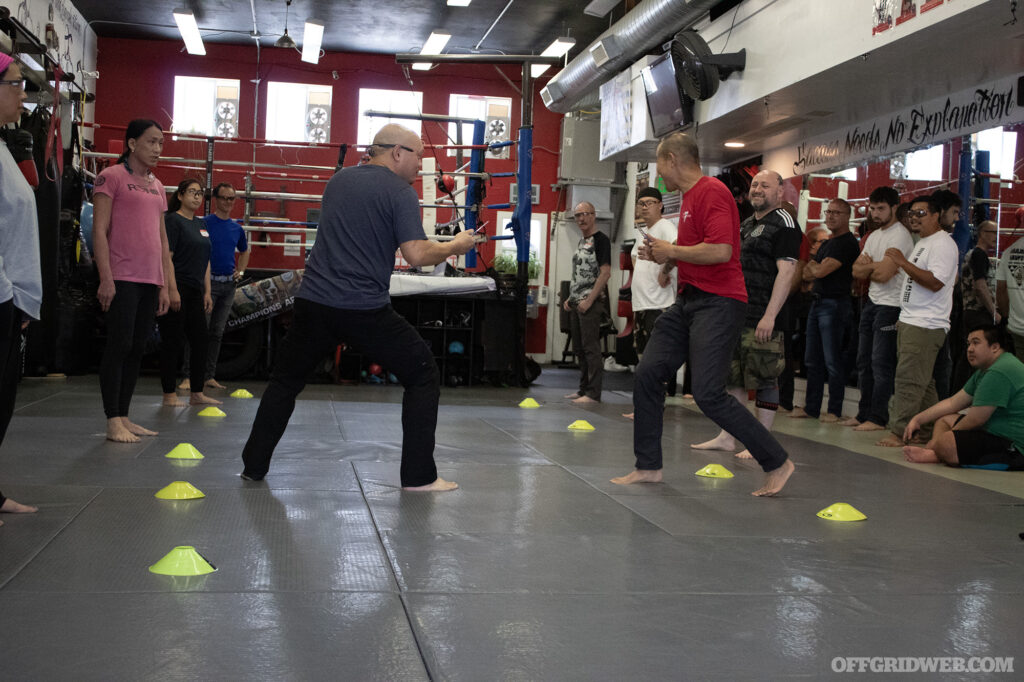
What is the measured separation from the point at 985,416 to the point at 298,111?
14219 millimetres

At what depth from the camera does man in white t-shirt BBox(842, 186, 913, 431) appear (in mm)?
7984

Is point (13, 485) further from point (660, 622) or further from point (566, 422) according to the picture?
point (566, 422)

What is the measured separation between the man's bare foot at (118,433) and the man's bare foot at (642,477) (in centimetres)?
281

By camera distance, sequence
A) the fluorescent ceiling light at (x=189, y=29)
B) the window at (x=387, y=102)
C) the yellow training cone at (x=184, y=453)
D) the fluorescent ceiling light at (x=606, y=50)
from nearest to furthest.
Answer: the yellow training cone at (x=184, y=453) < the fluorescent ceiling light at (x=606, y=50) < the fluorescent ceiling light at (x=189, y=29) < the window at (x=387, y=102)

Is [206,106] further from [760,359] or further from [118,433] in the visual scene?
[760,359]

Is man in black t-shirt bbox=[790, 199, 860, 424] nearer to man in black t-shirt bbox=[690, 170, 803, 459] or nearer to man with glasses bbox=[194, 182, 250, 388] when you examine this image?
man in black t-shirt bbox=[690, 170, 803, 459]

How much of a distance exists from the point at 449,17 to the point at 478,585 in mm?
13599

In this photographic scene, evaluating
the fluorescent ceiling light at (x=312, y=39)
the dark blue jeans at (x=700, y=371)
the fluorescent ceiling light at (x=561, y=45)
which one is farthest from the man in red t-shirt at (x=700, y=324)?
the fluorescent ceiling light at (x=312, y=39)

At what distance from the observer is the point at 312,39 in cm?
1532

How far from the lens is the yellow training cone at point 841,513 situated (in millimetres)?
4422

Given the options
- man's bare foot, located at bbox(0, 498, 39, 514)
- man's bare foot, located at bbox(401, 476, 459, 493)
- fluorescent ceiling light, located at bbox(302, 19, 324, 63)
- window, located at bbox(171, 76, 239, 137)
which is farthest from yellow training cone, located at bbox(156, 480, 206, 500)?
window, located at bbox(171, 76, 239, 137)

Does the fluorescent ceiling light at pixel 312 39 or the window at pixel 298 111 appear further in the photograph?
the window at pixel 298 111

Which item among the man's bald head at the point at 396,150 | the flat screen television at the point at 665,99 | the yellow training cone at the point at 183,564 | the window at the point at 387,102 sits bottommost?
the yellow training cone at the point at 183,564

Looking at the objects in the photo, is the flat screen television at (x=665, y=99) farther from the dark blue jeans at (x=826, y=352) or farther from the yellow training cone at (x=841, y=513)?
the yellow training cone at (x=841, y=513)
